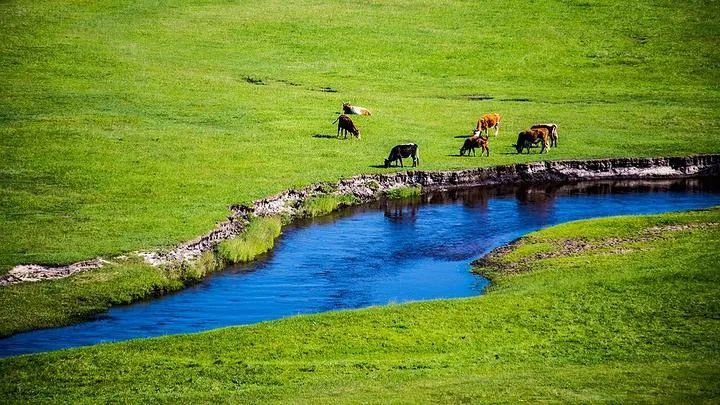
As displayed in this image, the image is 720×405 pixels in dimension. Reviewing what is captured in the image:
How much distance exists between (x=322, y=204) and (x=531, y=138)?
13.4 meters

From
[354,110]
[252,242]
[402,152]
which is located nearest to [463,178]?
[402,152]

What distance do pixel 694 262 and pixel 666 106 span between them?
1399 inches

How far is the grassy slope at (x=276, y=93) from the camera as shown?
42969 mm

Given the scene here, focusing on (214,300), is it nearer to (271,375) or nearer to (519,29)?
(271,375)

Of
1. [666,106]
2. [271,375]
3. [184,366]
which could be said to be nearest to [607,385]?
[271,375]

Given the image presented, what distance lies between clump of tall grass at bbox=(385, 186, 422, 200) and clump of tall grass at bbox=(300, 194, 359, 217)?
2218 millimetres

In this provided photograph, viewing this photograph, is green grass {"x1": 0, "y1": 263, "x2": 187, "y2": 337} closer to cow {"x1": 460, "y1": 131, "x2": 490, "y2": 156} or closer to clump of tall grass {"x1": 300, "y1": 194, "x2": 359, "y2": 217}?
clump of tall grass {"x1": 300, "y1": 194, "x2": 359, "y2": 217}

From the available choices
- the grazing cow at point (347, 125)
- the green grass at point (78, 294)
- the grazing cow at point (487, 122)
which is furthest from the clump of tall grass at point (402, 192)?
the green grass at point (78, 294)

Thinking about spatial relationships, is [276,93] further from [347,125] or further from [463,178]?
[463,178]

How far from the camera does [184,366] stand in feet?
81.2

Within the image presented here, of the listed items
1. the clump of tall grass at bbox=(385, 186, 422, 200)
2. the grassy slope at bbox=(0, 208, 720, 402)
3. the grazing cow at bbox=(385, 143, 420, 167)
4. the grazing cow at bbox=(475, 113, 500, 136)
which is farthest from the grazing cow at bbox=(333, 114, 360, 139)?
the grassy slope at bbox=(0, 208, 720, 402)

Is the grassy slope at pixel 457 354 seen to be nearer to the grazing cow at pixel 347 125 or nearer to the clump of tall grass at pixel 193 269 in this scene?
the clump of tall grass at pixel 193 269

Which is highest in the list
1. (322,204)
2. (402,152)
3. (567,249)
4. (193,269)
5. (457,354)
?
(402,152)

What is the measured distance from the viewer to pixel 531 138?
174 feet
